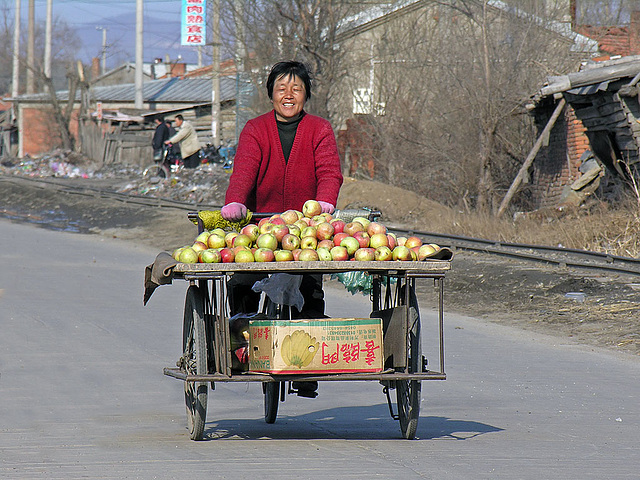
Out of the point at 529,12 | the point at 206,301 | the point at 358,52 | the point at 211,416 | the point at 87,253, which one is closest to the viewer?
the point at 206,301

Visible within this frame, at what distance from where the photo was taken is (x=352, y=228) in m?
5.73

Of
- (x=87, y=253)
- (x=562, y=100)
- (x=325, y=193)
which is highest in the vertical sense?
(x=562, y=100)

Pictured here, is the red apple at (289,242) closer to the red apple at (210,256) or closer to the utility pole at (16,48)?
the red apple at (210,256)

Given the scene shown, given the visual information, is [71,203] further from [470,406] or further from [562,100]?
[470,406]

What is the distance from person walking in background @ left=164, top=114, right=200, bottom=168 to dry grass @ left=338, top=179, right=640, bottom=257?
691 centimetres

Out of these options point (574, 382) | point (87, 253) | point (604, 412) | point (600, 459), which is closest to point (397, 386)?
point (600, 459)

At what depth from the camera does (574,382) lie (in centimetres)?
815

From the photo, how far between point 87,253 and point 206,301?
45.0 ft

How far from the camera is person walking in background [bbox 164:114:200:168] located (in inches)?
1262

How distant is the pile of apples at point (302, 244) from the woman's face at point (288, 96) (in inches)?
27.3

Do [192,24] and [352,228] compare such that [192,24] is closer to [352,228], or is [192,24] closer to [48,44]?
[48,44]

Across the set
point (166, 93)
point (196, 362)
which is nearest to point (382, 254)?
point (196, 362)

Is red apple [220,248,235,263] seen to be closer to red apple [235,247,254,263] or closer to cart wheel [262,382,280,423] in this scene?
red apple [235,247,254,263]

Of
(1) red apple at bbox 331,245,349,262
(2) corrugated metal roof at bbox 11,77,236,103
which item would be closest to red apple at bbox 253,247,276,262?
(1) red apple at bbox 331,245,349,262
